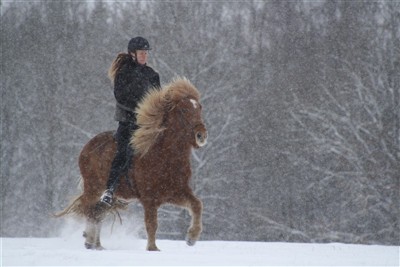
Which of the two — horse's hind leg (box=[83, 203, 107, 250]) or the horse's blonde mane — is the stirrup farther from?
horse's hind leg (box=[83, 203, 107, 250])

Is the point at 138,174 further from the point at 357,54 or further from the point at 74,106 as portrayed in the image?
the point at 74,106

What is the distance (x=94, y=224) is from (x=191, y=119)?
279 centimetres

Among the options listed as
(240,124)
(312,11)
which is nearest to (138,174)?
(240,124)

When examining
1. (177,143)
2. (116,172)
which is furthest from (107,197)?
(177,143)

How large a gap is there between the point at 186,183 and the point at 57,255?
2.50 metres

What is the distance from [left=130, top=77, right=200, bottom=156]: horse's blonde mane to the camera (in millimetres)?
10584

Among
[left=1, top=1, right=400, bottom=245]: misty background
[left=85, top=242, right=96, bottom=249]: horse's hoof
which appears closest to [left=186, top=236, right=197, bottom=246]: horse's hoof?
[left=85, top=242, right=96, bottom=249]: horse's hoof

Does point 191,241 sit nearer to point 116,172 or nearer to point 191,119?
point 116,172

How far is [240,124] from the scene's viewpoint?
3769cm

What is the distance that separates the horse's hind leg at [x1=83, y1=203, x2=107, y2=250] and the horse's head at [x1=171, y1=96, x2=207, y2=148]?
232cm

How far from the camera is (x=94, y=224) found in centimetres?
1199

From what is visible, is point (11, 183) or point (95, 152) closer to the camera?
point (95, 152)

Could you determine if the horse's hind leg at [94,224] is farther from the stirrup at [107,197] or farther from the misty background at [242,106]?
the misty background at [242,106]

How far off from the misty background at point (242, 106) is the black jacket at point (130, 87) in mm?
22285
